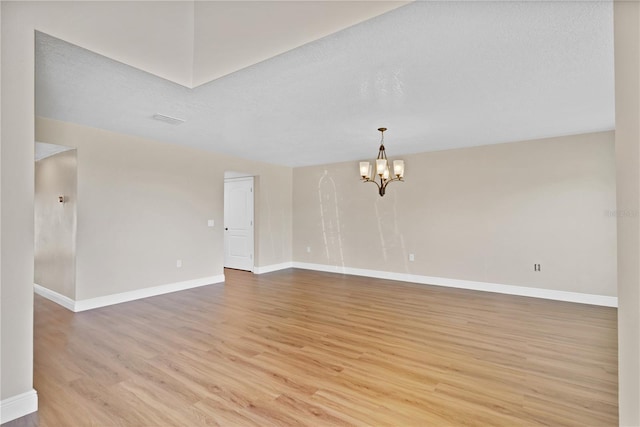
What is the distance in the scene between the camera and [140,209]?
15.1 feet

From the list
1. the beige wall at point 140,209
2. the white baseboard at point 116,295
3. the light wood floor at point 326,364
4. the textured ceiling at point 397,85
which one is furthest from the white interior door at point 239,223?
the light wood floor at point 326,364

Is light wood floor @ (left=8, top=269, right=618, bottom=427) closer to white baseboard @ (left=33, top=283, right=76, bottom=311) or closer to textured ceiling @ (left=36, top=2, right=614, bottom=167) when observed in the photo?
white baseboard @ (left=33, top=283, right=76, bottom=311)

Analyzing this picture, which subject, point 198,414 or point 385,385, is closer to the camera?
point 198,414

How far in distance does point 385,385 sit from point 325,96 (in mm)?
2507

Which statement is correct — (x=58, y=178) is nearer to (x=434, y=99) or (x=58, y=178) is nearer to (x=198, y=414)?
(x=198, y=414)

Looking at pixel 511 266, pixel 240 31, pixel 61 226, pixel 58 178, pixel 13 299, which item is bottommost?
pixel 511 266

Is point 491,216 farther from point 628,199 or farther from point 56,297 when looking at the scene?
point 56,297

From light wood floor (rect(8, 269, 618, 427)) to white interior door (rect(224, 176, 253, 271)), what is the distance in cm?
256

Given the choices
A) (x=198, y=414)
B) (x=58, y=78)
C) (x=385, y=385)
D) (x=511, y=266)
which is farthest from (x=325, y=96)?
(x=511, y=266)

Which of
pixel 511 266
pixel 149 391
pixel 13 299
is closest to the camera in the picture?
pixel 13 299

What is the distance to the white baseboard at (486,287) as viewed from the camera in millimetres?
4324

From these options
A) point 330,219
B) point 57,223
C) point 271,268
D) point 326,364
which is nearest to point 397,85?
point 326,364

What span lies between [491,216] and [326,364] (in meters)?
3.88

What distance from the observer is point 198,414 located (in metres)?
1.92
